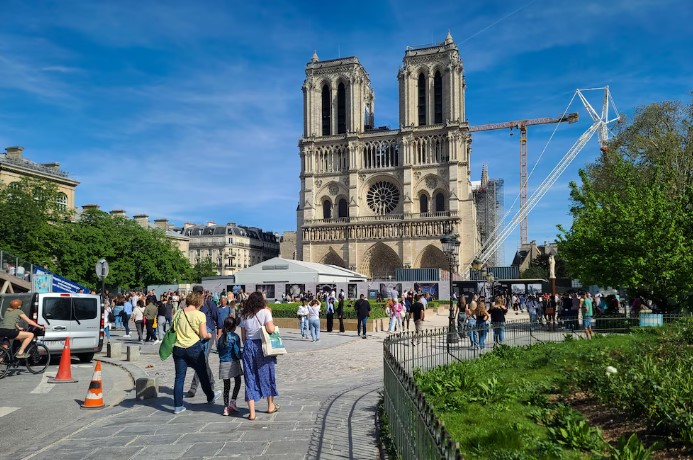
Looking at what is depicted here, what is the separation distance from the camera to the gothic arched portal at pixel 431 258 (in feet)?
208

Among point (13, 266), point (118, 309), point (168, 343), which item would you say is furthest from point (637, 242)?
point (13, 266)

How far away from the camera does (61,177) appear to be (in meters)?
56.8

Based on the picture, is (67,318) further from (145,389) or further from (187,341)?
(187,341)

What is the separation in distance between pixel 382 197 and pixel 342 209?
4.70 m

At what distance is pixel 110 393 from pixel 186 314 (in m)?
3.16

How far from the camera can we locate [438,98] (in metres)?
66.3

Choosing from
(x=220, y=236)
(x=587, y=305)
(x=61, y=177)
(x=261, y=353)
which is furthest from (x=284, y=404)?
(x=220, y=236)

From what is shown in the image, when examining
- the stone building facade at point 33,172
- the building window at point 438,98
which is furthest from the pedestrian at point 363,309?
the building window at point 438,98

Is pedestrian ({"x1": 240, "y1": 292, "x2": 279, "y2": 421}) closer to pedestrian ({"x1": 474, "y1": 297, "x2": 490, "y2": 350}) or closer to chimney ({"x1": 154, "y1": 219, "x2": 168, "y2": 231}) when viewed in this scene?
pedestrian ({"x1": 474, "y1": 297, "x2": 490, "y2": 350})

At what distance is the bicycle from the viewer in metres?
11.8

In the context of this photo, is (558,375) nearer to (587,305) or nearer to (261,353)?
(261,353)

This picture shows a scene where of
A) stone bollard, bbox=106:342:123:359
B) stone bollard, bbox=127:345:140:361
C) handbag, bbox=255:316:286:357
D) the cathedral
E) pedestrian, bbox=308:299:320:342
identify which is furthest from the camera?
the cathedral

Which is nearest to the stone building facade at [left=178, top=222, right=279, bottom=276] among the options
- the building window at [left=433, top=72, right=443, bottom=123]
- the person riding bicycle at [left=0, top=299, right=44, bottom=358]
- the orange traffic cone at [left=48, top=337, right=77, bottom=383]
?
the building window at [left=433, top=72, right=443, bottom=123]

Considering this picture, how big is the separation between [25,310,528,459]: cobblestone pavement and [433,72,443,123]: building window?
57.7 meters
